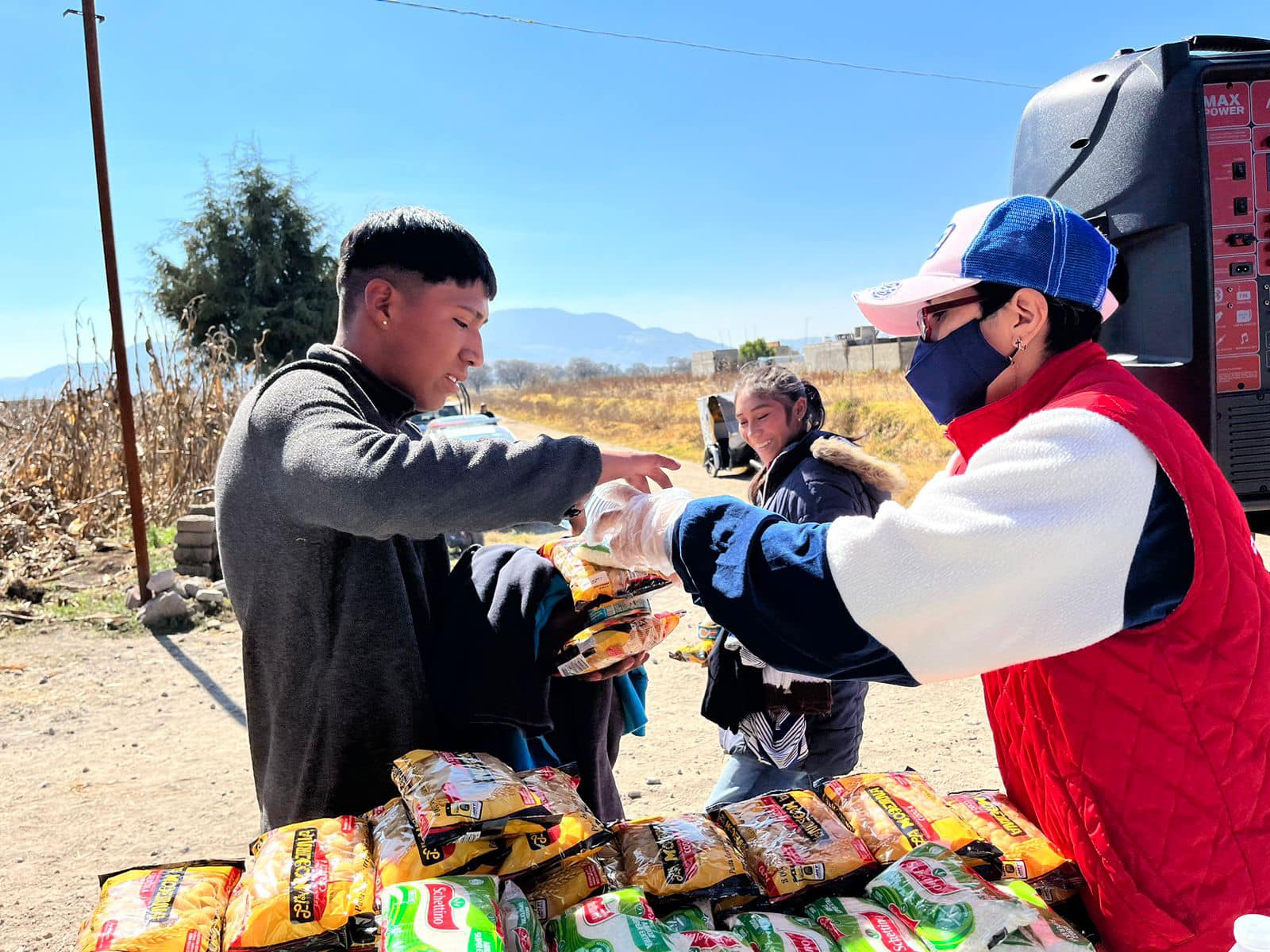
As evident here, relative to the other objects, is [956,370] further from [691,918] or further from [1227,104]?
[1227,104]

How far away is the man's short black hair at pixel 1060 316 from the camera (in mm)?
1687

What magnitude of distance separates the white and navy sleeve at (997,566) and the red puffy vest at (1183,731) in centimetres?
6

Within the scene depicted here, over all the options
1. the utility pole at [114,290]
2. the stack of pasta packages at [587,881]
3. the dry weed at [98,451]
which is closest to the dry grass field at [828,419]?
the stack of pasta packages at [587,881]

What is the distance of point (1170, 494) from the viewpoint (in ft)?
4.57

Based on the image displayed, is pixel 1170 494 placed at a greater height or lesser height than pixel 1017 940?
greater

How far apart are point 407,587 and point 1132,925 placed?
1.46m

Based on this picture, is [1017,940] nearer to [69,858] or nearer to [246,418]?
[246,418]

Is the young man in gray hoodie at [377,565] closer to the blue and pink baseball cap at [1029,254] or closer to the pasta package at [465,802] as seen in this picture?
the pasta package at [465,802]

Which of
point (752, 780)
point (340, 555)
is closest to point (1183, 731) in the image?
point (340, 555)

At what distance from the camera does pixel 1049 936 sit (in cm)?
144

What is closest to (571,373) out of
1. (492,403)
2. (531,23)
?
(492,403)

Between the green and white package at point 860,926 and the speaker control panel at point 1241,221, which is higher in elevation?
the speaker control panel at point 1241,221

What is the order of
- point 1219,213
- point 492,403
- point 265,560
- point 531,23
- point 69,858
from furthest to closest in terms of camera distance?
point 492,403 < point 531,23 < point 1219,213 < point 69,858 < point 265,560

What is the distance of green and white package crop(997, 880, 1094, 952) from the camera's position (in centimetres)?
143
